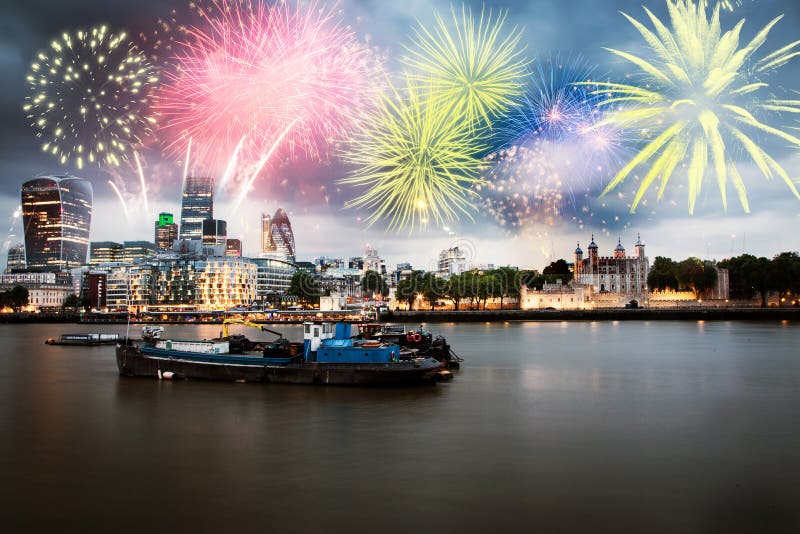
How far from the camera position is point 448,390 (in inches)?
A: 1291

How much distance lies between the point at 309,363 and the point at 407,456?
49.6 ft

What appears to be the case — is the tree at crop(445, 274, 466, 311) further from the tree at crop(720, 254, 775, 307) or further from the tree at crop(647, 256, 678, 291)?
the tree at crop(720, 254, 775, 307)

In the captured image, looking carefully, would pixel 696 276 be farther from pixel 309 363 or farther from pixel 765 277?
pixel 309 363

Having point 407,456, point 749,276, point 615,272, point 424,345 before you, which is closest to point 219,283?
point 615,272

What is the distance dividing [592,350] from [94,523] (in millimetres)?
52493

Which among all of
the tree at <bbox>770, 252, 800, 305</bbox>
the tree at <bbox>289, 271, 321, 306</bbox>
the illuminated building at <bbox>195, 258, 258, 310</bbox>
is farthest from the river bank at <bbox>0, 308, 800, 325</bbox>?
the illuminated building at <bbox>195, 258, 258, 310</bbox>

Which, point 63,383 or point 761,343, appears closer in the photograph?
point 63,383

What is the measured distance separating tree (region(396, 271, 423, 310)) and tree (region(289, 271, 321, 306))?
89.7ft

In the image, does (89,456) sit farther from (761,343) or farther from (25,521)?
(761,343)

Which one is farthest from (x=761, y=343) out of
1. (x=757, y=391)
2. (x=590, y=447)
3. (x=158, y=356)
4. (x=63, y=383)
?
(x=63, y=383)

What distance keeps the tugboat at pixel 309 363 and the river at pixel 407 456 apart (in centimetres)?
100

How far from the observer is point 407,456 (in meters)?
19.5

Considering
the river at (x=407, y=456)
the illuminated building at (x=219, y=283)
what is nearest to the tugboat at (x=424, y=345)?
the river at (x=407, y=456)

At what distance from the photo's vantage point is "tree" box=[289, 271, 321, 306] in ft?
587
